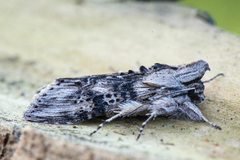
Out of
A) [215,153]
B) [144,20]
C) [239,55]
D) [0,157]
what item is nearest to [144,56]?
[144,20]

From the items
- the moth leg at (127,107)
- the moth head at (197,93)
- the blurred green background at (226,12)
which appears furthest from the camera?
the blurred green background at (226,12)

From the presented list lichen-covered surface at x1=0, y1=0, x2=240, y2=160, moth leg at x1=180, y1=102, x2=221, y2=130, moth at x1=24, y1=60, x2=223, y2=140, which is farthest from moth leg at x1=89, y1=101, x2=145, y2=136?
moth leg at x1=180, y1=102, x2=221, y2=130

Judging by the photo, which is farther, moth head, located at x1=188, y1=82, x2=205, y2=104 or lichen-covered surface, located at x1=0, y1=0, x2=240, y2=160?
moth head, located at x1=188, y1=82, x2=205, y2=104

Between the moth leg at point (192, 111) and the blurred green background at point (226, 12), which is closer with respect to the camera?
the moth leg at point (192, 111)

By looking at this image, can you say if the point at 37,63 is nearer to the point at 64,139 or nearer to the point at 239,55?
the point at 64,139

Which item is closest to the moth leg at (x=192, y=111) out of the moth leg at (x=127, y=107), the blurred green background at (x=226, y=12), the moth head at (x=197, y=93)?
the moth head at (x=197, y=93)

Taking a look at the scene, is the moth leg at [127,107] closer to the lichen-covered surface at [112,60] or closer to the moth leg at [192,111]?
the lichen-covered surface at [112,60]

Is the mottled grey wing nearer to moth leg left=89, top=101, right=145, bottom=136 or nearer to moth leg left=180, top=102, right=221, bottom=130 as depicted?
moth leg left=89, top=101, right=145, bottom=136
